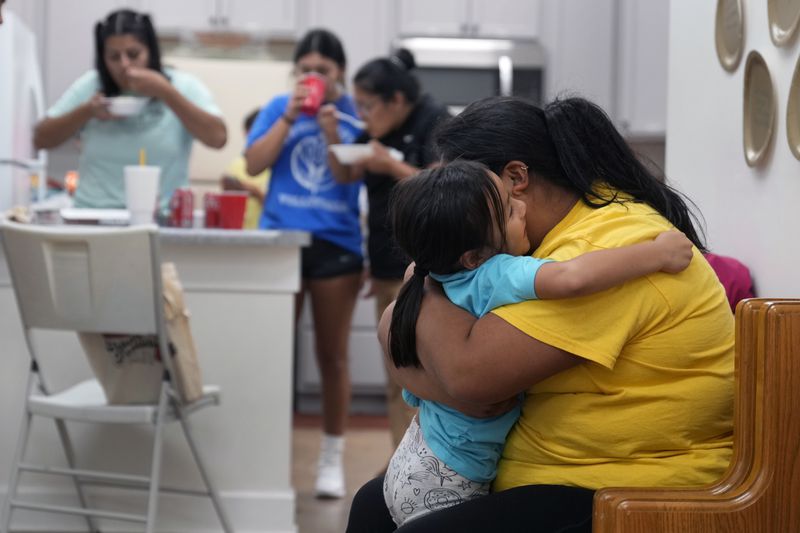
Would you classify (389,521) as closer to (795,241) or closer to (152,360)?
(795,241)

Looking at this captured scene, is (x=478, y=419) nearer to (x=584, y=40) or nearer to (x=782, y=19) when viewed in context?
(x=782, y=19)

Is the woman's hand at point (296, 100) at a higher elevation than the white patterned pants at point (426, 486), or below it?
higher

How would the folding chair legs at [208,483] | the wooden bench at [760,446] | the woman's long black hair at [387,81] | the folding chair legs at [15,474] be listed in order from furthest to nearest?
the woman's long black hair at [387,81]
the folding chair legs at [208,483]
the folding chair legs at [15,474]
the wooden bench at [760,446]

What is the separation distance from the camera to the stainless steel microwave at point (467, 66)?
5512 mm

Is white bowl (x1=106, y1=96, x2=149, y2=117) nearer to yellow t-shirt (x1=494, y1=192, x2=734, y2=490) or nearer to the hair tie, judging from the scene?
the hair tie

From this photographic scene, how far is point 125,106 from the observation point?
128 inches

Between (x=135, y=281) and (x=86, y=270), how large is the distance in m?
0.12

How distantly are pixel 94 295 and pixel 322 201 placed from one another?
1065 millimetres

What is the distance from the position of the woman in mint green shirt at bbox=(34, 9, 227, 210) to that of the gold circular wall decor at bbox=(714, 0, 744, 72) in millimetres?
1683

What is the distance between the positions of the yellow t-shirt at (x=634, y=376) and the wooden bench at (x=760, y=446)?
0.07 m

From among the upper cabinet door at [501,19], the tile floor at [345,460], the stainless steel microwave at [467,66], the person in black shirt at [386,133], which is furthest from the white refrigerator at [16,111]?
the upper cabinet door at [501,19]

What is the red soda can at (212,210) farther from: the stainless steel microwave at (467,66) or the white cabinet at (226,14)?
the white cabinet at (226,14)

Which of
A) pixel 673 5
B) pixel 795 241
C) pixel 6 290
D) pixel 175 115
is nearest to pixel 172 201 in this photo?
pixel 175 115

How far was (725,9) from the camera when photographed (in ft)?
7.18
